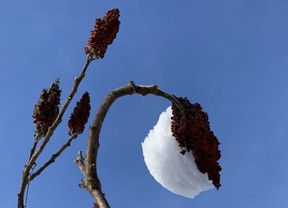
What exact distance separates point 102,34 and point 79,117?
1.19 metres

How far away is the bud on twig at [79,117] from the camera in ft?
18.9

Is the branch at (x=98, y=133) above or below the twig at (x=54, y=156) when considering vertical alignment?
below

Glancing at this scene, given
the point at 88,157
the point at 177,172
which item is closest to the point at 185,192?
A: the point at 177,172

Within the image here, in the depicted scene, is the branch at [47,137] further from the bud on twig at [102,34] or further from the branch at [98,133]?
the branch at [98,133]

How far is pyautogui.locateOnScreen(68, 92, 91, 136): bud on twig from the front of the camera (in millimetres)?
5762

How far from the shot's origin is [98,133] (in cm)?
463

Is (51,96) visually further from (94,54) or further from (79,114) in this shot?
(94,54)

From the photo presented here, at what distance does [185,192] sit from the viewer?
5246 mm

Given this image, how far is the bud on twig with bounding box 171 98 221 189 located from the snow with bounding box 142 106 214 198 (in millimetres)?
95

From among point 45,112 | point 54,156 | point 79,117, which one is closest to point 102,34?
point 79,117

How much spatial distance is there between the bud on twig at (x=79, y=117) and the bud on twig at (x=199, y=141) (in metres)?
1.31

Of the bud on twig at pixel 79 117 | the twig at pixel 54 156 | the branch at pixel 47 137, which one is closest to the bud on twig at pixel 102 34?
the branch at pixel 47 137

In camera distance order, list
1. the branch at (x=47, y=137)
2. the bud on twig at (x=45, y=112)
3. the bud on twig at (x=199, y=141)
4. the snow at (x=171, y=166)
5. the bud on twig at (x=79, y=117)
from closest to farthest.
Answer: the bud on twig at (x=199, y=141) < the snow at (x=171, y=166) < the branch at (x=47, y=137) < the bud on twig at (x=79, y=117) < the bud on twig at (x=45, y=112)

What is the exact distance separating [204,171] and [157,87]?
117 cm
